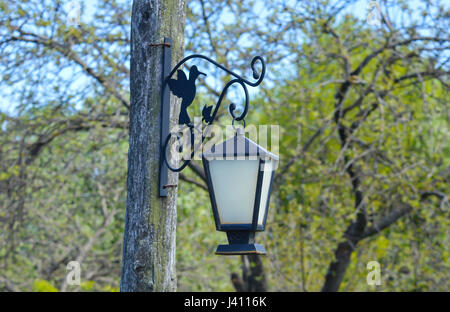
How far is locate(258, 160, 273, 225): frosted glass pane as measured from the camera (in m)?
2.52

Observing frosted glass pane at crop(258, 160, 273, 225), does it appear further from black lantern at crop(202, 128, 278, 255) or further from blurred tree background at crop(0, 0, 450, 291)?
blurred tree background at crop(0, 0, 450, 291)

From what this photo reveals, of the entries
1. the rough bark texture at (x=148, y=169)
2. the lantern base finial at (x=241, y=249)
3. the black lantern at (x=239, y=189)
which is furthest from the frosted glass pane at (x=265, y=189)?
the rough bark texture at (x=148, y=169)

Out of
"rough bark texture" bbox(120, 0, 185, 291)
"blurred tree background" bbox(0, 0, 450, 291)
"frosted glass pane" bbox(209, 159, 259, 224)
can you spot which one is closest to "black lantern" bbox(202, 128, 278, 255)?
"frosted glass pane" bbox(209, 159, 259, 224)

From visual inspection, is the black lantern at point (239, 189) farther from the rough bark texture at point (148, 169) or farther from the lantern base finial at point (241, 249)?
the rough bark texture at point (148, 169)

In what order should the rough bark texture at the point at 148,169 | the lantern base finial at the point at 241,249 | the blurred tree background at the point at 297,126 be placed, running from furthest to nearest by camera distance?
1. the blurred tree background at the point at 297,126
2. the rough bark texture at the point at 148,169
3. the lantern base finial at the point at 241,249

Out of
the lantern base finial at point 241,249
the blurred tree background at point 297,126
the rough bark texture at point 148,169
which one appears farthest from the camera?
the blurred tree background at point 297,126

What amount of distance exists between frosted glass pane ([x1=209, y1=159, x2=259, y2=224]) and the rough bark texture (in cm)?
27

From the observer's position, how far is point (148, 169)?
2639 mm

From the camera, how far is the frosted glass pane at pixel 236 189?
251cm

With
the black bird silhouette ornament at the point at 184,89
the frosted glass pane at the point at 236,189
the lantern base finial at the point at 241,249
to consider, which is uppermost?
the black bird silhouette ornament at the point at 184,89

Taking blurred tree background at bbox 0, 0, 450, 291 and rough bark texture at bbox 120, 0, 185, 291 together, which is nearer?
rough bark texture at bbox 120, 0, 185, 291

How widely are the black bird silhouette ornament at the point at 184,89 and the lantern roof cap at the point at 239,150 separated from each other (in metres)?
0.23
